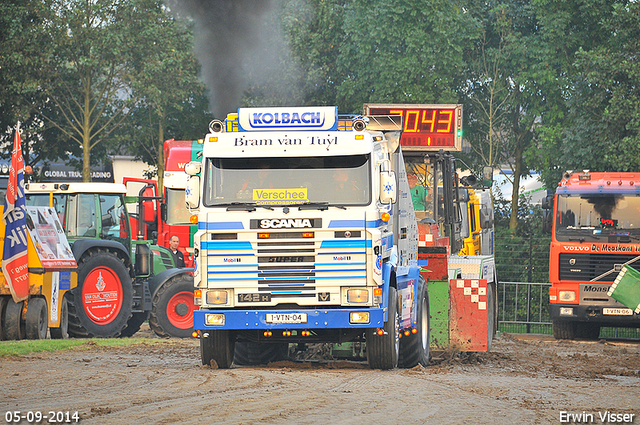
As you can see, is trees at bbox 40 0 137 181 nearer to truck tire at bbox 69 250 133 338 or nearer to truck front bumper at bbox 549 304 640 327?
truck tire at bbox 69 250 133 338

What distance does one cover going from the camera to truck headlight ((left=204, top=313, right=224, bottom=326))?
11.9 metres

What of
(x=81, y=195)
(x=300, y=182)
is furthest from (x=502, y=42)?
(x=300, y=182)

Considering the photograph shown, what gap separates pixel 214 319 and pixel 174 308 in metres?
7.90

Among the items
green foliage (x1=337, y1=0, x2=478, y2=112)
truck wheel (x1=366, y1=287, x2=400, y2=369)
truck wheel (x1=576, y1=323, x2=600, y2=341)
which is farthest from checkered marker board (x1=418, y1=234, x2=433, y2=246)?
green foliage (x1=337, y1=0, x2=478, y2=112)

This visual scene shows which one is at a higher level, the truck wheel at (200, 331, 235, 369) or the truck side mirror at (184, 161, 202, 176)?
the truck side mirror at (184, 161, 202, 176)

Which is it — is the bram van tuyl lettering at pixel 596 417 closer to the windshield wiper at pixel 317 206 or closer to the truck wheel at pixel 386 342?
the truck wheel at pixel 386 342

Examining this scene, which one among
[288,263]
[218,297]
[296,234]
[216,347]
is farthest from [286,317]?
[216,347]

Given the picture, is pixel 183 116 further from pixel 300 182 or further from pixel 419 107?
pixel 300 182

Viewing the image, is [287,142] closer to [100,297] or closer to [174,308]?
[100,297]

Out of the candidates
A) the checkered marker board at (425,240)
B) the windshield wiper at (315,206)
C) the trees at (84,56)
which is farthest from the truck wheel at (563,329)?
the trees at (84,56)

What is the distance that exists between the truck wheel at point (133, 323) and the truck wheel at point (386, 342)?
9.21m

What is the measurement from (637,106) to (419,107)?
13.3 meters

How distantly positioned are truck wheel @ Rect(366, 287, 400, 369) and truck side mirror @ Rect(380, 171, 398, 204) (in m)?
1.23

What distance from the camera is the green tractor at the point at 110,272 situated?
18672 mm
